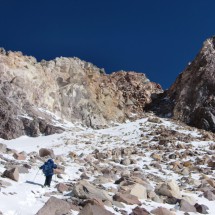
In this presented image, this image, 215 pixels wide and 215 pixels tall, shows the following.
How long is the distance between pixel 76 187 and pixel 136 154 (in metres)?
16.9

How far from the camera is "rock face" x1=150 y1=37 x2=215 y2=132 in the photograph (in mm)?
49281

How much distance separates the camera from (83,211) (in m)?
10.8

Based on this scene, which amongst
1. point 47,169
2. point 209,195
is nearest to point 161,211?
point 209,195

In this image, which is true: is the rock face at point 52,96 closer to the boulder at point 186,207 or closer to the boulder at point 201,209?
the boulder at point 186,207

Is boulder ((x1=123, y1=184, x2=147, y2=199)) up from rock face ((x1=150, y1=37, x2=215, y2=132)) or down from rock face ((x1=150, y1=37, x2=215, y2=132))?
down

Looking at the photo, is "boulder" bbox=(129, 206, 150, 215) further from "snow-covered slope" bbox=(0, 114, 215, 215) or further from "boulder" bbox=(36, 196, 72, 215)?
"boulder" bbox=(36, 196, 72, 215)

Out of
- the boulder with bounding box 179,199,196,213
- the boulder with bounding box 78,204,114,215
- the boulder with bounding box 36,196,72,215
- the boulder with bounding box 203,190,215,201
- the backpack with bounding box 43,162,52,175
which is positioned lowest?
the boulder with bounding box 36,196,72,215

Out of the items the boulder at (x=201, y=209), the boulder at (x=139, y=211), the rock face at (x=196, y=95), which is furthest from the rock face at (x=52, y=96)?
the boulder at (x=139, y=211)

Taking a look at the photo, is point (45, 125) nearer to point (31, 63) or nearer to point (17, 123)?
point (17, 123)

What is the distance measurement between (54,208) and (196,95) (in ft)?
148

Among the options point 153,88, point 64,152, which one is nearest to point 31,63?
point 64,152

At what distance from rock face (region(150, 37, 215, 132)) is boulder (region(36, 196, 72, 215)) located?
37.7 metres

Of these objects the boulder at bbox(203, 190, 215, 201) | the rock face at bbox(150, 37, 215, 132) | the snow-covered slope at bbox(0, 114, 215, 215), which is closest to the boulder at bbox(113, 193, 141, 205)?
the snow-covered slope at bbox(0, 114, 215, 215)

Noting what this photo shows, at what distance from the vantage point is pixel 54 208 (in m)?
10.7
